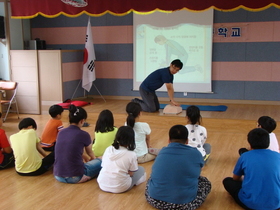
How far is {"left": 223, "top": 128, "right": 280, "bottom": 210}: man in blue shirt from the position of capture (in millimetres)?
2715

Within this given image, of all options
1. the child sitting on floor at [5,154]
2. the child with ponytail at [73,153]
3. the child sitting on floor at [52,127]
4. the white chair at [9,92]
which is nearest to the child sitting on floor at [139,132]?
the child with ponytail at [73,153]

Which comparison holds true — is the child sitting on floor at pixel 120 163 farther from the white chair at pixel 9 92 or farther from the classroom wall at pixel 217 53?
the classroom wall at pixel 217 53

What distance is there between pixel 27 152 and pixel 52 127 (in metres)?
0.76

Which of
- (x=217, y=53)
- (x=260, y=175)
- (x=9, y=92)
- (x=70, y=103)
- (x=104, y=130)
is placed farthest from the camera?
(x=217, y=53)

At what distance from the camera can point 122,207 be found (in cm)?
300

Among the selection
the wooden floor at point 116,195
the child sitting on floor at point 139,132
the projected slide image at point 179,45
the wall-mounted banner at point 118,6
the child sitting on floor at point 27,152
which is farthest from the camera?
the projected slide image at point 179,45

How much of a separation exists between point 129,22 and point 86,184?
4978mm

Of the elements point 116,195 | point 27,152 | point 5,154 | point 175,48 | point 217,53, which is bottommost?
point 116,195

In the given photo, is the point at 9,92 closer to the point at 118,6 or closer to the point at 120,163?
the point at 118,6

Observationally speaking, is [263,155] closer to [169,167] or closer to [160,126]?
[169,167]

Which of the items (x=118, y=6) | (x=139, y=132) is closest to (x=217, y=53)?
(x=118, y=6)

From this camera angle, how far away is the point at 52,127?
432 cm

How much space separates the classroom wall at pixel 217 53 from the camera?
277 inches

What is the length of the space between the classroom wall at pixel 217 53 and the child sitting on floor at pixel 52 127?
2.91 m
